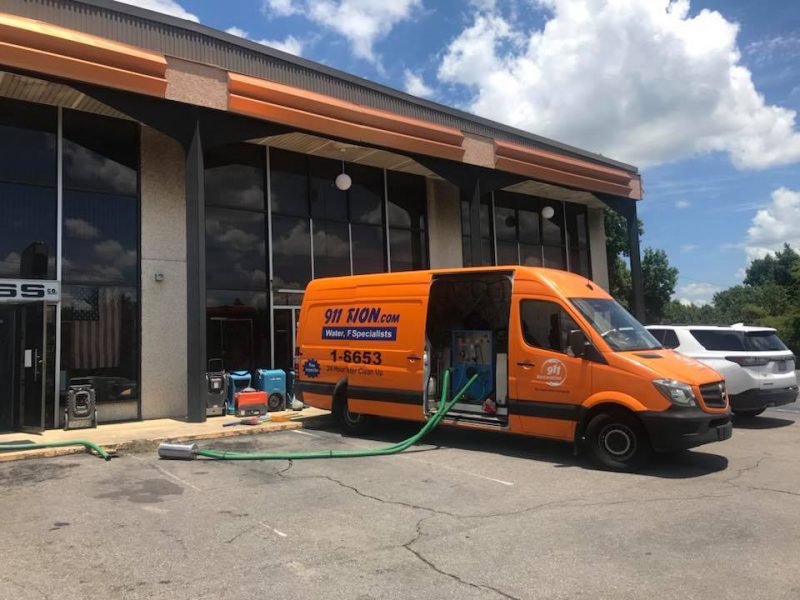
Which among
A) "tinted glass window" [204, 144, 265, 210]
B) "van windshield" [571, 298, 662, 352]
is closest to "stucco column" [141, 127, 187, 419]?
"tinted glass window" [204, 144, 265, 210]

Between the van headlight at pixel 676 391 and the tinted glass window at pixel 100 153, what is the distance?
10.1 metres

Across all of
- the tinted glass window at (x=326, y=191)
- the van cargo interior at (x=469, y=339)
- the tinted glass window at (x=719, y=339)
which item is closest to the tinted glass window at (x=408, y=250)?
the tinted glass window at (x=326, y=191)

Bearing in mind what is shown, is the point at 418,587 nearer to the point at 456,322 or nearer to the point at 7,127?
the point at 456,322

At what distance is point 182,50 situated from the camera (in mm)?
12352

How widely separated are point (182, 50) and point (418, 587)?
38.3 feet

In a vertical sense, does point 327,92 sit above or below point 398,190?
above

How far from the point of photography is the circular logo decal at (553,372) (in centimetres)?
779

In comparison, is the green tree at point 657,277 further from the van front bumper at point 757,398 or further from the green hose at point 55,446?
the green hose at point 55,446

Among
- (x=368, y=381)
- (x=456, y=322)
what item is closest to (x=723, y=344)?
(x=456, y=322)

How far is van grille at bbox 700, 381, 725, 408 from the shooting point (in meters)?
7.16

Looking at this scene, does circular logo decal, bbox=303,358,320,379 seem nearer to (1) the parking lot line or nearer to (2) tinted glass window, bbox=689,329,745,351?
(1) the parking lot line

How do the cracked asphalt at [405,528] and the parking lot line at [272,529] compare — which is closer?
the cracked asphalt at [405,528]

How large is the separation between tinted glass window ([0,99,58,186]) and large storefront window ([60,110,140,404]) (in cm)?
26

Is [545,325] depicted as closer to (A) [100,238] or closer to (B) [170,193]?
(B) [170,193]
